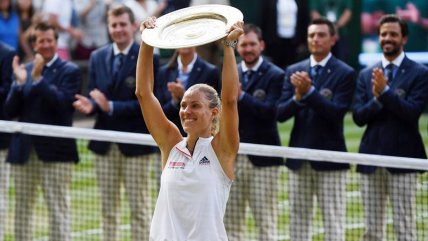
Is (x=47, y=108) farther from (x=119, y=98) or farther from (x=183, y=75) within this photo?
(x=183, y=75)

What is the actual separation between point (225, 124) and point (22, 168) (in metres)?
5.05

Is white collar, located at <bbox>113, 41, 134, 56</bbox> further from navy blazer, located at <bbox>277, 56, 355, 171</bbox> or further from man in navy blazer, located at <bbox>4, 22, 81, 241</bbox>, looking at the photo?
navy blazer, located at <bbox>277, 56, 355, 171</bbox>

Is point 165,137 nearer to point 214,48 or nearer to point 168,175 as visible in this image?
point 168,175

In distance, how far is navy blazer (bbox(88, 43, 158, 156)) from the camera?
515 inches

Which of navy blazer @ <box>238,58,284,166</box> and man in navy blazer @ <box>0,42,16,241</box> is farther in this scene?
man in navy blazer @ <box>0,42,16,241</box>

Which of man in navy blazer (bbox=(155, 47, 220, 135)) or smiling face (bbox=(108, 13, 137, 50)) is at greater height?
smiling face (bbox=(108, 13, 137, 50))

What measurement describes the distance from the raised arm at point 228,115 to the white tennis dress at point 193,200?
6 centimetres

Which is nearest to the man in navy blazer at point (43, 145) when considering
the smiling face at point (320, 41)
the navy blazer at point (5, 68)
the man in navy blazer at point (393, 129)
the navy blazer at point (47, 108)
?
the navy blazer at point (47, 108)

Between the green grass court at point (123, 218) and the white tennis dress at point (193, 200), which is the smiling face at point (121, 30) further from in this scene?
the white tennis dress at point (193, 200)

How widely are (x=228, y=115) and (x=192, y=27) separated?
0.73 m

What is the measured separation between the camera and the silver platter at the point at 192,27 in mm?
8625

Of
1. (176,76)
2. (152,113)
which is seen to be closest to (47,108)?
(176,76)

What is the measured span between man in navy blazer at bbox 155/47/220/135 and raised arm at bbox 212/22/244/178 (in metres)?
3.97

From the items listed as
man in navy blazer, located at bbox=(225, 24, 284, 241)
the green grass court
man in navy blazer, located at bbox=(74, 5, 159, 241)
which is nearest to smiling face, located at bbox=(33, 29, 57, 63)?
man in navy blazer, located at bbox=(74, 5, 159, 241)
